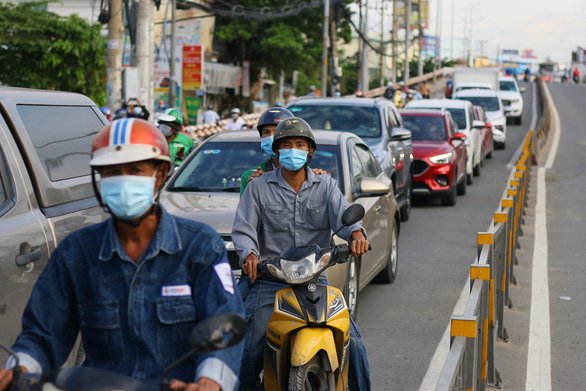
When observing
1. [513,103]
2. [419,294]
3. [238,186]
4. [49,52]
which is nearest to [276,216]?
[238,186]

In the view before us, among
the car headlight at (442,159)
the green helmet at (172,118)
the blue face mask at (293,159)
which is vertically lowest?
the car headlight at (442,159)

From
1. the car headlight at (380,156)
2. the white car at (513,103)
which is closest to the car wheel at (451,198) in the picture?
the car headlight at (380,156)

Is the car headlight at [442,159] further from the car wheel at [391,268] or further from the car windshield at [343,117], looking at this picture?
the car wheel at [391,268]

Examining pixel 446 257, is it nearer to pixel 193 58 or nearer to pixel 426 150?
pixel 426 150

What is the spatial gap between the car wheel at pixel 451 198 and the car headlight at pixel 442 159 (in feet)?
1.40

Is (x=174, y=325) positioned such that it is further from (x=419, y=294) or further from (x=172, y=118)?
(x=172, y=118)

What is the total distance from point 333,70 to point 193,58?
351 inches

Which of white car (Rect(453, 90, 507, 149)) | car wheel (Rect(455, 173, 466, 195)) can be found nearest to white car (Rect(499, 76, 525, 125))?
white car (Rect(453, 90, 507, 149))

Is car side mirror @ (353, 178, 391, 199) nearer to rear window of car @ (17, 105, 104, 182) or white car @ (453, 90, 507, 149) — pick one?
rear window of car @ (17, 105, 104, 182)

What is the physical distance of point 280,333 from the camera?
4.52 m

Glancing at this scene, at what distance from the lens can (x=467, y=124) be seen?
2034cm

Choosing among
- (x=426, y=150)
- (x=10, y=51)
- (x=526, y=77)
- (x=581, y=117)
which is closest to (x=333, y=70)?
(x=581, y=117)

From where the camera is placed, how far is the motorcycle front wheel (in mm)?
4367

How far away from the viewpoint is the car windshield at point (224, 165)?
307 inches
